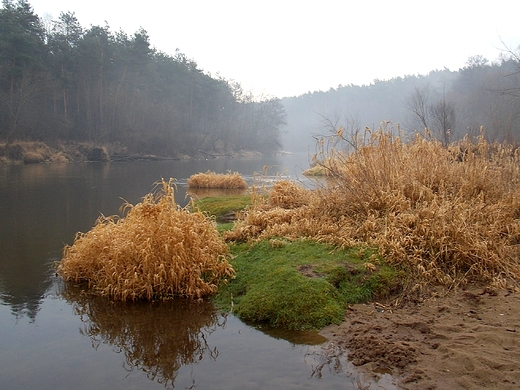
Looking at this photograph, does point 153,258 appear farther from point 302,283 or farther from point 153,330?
point 302,283

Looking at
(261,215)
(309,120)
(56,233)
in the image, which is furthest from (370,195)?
(309,120)

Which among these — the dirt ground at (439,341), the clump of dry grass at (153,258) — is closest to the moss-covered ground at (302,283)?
the dirt ground at (439,341)

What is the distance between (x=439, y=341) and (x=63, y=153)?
35832 mm

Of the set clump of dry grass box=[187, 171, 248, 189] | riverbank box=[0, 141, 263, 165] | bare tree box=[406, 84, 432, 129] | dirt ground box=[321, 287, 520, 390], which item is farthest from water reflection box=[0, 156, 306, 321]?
riverbank box=[0, 141, 263, 165]

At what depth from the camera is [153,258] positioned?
17.3 feet

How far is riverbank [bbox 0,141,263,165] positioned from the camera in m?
30.1

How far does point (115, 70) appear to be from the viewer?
47.2m

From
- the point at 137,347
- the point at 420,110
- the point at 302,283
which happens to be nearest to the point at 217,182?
the point at 302,283

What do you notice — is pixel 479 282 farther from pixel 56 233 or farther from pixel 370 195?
pixel 56 233

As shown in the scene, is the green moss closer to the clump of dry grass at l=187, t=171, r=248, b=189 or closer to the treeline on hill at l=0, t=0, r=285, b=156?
the clump of dry grass at l=187, t=171, r=248, b=189

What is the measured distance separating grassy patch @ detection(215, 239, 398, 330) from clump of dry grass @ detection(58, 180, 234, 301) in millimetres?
347

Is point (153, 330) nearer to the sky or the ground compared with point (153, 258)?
nearer to the ground

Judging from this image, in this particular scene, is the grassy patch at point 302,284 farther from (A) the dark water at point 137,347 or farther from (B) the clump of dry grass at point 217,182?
(B) the clump of dry grass at point 217,182

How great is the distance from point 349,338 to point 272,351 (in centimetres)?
71
